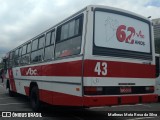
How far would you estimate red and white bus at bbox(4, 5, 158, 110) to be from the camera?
7.86 m

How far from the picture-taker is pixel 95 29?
8125 millimetres

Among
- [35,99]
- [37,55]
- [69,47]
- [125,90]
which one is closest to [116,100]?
[125,90]

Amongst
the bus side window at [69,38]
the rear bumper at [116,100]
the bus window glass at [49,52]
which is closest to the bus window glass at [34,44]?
the bus window glass at [49,52]

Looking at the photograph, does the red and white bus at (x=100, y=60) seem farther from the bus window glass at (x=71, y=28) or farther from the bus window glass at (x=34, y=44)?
the bus window glass at (x=34, y=44)

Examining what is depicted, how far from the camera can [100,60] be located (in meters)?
8.02

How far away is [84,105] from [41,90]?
3571 mm

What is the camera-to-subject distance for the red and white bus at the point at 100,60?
7.86 meters

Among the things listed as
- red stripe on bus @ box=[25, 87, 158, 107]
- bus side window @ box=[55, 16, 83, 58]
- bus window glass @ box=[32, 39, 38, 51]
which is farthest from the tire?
bus side window @ box=[55, 16, 83, 58]

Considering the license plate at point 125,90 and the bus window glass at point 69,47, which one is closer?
the bus window glass at point 69,47

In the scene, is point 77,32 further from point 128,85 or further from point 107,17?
point 128,85

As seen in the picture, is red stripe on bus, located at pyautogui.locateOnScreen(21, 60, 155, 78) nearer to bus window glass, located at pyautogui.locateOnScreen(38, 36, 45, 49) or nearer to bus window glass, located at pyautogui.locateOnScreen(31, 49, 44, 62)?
bus window glass, located at pyautogui.locateOnScreen(31, 49, 44, 62)

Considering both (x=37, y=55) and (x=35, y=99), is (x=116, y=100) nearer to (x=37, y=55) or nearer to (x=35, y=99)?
(x=35, y=99)

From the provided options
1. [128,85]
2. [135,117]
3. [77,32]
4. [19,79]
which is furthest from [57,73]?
[19,79]

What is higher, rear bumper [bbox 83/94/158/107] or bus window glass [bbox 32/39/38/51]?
bus window glass [bbox 32/39/38/51]
